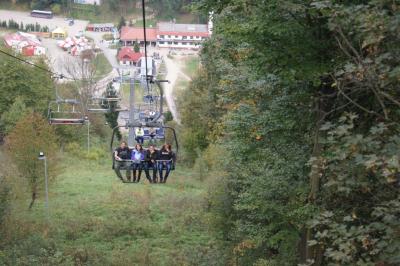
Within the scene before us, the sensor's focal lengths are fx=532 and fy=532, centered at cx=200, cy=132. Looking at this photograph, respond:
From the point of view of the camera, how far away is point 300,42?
7188mm

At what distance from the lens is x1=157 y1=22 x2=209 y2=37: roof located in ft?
276

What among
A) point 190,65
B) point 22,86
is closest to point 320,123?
point 22,86

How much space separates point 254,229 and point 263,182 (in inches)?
74.1

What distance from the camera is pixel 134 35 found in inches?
3278

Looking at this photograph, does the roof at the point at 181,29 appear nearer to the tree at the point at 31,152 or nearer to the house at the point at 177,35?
the house at the point at 177,35

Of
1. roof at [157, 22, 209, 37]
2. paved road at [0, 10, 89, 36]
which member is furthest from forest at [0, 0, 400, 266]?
paved road at [0, 10, 89, 36]

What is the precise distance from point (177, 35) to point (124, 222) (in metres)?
64.0

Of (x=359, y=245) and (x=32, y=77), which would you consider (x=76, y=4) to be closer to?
(x=32, y=77)

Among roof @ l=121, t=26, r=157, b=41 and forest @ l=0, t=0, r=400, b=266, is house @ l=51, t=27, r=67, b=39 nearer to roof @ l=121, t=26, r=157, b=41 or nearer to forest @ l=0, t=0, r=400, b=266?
roof @ l=121, t=26, r=157, b=41

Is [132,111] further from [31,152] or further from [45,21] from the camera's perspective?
[45,21]

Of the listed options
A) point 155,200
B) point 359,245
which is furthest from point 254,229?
point 155,200

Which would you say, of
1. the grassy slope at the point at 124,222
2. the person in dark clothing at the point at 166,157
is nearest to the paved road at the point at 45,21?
the grassy slope at the point at 124,222

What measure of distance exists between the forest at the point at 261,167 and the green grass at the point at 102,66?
23506 mm

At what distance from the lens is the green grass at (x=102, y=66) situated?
6469 cm
